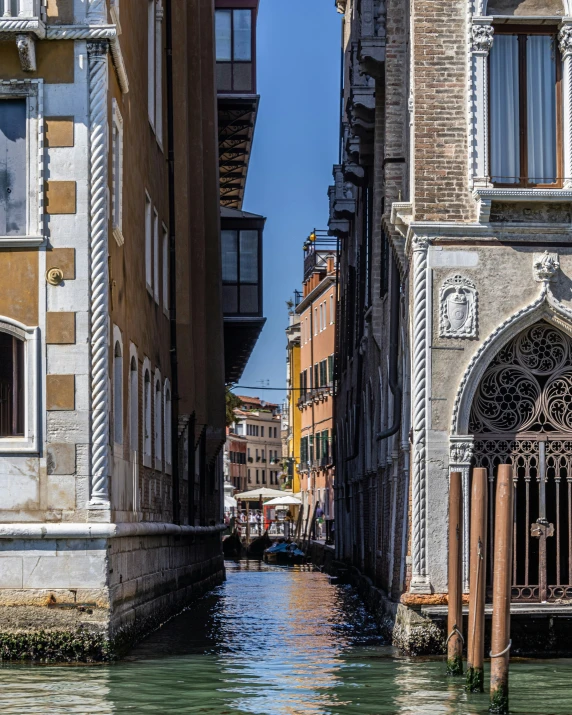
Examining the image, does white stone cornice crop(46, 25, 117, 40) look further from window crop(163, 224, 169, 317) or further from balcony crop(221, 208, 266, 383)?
balcony crop(221, 208, 266, 383)

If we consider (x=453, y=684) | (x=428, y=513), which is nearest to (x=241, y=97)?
(x=428, y=513)

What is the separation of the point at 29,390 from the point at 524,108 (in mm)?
6246

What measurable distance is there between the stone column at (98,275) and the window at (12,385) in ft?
2.41

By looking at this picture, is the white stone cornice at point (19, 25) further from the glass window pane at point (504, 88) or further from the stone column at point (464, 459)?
the stone column at point (464, 459)

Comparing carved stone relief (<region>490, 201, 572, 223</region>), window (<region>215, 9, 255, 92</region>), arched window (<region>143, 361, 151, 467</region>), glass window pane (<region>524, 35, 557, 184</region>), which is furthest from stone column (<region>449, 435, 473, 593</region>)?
window (<region>215, 9, 255, 92</region>)

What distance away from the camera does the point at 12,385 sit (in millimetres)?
14727

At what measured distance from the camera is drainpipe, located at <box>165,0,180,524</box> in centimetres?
2348

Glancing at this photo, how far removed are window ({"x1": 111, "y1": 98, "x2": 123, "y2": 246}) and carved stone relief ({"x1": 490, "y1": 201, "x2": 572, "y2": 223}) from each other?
4.12m

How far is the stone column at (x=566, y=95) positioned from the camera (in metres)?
15.8

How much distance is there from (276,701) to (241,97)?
2304cm

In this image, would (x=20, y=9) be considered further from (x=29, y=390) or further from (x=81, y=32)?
(x=29, y=390)

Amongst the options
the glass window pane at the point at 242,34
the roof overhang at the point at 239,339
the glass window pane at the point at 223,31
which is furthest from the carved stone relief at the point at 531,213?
the glass window pane at the point at 223,31

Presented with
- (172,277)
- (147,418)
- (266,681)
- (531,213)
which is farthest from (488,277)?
(172,277)

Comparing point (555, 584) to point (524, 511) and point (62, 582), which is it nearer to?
point (524, 511)
